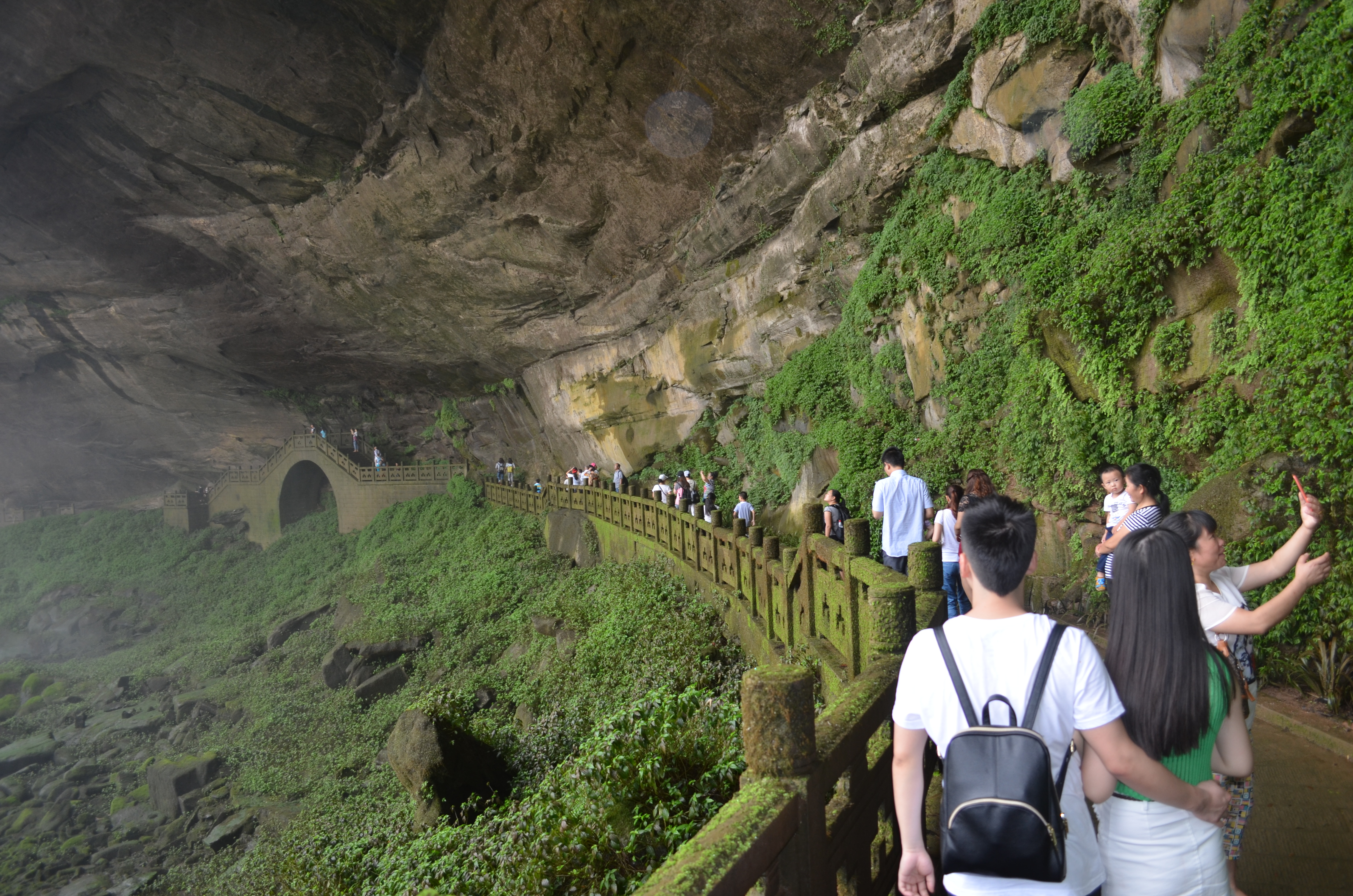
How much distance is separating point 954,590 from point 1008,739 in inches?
171

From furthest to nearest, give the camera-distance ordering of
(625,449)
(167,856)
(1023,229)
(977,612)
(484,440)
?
(484,440) → (625,449) → (167,856) → (1023,229) → (977,612)

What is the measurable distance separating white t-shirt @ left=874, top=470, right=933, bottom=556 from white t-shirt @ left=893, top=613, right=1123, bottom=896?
3.51 meters

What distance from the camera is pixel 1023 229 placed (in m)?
8.23

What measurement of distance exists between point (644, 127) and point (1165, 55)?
8.61m

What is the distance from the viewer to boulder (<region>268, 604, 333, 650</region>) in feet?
60.7

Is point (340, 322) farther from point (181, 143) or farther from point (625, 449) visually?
point (625, 449)

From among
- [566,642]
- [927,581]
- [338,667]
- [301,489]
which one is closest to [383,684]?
[338,667]

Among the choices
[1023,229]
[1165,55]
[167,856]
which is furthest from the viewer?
[167,856]

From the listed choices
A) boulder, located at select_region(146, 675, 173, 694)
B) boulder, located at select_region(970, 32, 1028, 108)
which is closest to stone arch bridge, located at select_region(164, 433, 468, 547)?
boulder, located at select_region(146, 675, 173, 694)

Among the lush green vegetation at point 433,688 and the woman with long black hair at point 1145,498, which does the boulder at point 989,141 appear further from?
the lush green vegetation at point 433,688

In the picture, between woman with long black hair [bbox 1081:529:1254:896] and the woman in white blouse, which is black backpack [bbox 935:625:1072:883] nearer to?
woman with long black hair [bbox 1081:529:1254:896]

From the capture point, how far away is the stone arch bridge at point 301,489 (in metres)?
26.0

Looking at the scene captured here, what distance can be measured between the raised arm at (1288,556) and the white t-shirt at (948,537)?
100 inches

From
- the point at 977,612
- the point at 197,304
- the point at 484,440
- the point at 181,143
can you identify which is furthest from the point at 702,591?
the point at 197,304
